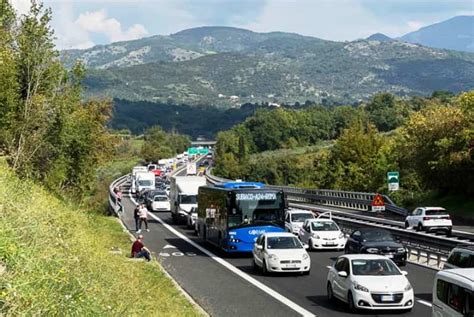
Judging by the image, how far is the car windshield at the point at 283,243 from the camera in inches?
987

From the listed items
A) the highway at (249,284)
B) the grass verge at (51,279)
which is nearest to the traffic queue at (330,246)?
the highway at (249,284)

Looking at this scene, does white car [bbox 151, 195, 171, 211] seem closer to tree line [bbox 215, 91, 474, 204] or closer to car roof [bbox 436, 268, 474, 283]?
tree line [bbox 215, 91, 474, 204]

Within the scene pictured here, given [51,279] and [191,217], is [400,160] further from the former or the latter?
[51,279]

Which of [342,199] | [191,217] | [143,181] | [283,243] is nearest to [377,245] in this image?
[283,243]

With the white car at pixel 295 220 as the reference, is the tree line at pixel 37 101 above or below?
above

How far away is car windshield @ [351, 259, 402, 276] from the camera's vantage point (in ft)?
59.6

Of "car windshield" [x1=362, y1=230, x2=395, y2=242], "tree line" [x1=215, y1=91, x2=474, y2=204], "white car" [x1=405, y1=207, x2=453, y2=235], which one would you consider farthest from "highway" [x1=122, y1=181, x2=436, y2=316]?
"tree line" [x1=215, y1=91, x2=474, y2=204]

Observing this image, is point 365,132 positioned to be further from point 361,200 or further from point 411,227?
point 411,227

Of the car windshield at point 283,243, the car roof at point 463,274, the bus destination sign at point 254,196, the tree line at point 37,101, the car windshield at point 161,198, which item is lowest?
the car windshield at point 161,198

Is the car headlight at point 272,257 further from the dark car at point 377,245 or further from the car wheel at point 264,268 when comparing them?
the dark car at point 377,245

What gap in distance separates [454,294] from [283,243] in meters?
13.3

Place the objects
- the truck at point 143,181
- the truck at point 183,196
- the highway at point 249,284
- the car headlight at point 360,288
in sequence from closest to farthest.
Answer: the car headlight at point 360,288 < the highway at point 249,284 < the truck at point 183,196 < the truck at point 143,181

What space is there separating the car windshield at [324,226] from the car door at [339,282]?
46.2ft

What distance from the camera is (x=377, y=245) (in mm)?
27266
